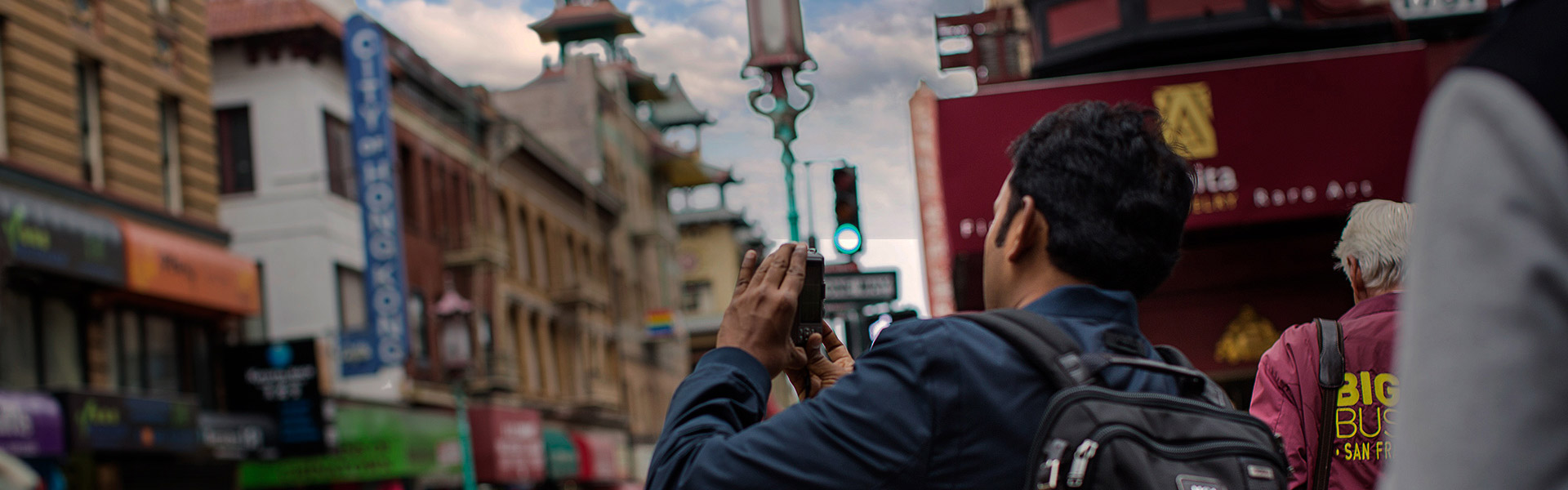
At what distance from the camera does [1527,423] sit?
0.84 metres

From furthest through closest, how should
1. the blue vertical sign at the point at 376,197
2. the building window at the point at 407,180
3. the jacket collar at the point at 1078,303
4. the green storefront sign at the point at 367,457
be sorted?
the building window at the point at 407,180 → the blue vertical sign at the point at 376,197 → the green storefront sign at the point at 367,457 → the jacket collar at the point at 1078,303

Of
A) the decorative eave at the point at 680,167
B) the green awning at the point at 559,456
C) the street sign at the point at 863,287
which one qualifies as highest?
the decorative eave at the point at 680,167

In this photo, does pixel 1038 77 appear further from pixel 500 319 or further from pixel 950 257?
pixel 500 319

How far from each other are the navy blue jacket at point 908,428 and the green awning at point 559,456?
31.5 meters

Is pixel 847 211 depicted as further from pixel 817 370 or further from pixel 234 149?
pixel 234 149

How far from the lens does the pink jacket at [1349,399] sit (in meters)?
3.70

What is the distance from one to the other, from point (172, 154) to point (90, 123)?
214cm

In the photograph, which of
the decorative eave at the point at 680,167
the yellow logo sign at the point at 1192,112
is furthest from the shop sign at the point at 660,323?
the yellow logo sign at the point at 1192,112

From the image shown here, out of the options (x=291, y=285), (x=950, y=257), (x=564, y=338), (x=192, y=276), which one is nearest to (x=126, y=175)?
(x=192, y=276)

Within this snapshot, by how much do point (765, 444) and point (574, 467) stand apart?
34212 millimetres

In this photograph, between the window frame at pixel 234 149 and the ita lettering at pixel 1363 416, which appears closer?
the ita lettering at pixel 1363 416

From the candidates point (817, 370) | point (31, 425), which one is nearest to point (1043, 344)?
point (817, 370)

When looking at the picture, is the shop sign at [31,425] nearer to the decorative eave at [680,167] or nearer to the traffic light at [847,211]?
the traffic light at [847,211]

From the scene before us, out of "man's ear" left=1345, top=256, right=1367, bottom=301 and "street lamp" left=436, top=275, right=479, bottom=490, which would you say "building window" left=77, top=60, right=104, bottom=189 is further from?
"man's ear" left=1345, top=256, right=1367, bottom=301
